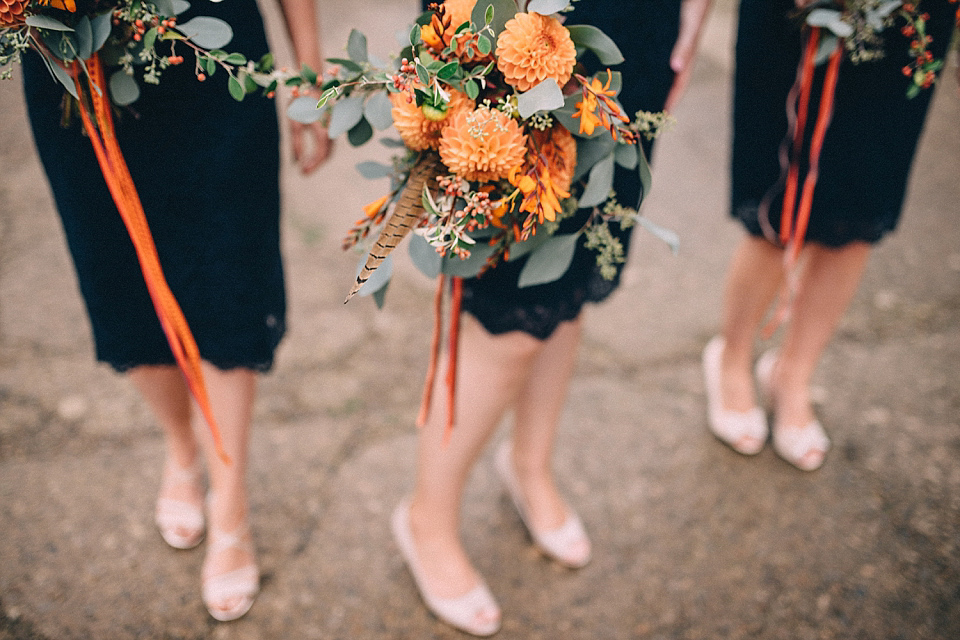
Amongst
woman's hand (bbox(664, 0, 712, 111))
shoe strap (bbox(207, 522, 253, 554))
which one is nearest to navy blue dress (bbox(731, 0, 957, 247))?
woman's hand (bbox(664, 0, 712, 111))

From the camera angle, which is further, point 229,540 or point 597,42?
point 229,540

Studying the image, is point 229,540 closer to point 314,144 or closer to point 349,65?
point 314,144

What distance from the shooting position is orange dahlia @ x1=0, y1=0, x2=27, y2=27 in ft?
2.71

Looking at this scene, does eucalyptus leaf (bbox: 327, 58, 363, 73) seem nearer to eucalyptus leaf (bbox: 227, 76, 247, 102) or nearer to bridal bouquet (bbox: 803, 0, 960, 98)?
eucalyptus leaf (bbox: 227, 76, 247, 102)

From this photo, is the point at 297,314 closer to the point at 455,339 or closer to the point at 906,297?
the point at 455,339

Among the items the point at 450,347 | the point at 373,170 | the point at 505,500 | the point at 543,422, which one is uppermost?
the point at 373,170

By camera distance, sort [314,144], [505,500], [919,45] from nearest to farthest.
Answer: [919,45] → [314,144] → [505,500]

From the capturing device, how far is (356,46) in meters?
0.94

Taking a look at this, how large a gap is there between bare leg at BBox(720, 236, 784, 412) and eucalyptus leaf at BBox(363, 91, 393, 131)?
3.88 ft

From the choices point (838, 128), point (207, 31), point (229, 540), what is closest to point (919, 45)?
point (838, 128)

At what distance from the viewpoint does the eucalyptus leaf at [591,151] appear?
0.93m

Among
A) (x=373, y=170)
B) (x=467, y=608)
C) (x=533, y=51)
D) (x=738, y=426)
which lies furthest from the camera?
(x=738, y=426)

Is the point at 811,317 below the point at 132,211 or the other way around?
below

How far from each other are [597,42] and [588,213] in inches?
12.6
